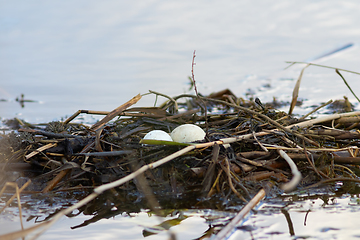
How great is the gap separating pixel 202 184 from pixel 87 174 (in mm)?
756

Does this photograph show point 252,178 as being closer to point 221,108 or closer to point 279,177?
point 279,177

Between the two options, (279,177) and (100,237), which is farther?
(279,177)

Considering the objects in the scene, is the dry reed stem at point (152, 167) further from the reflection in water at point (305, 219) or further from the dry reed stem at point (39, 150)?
the dry reed stem at point (39, 150)

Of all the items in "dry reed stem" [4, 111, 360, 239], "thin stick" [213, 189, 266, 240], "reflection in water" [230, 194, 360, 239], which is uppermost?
"dry reed stem" [4, 111, 360, 239]

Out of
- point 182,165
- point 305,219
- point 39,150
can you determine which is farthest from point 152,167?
point 39,150

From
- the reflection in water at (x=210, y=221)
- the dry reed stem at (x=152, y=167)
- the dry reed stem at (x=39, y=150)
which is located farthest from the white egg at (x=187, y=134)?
the dry reed stem at (x=39, y=150)

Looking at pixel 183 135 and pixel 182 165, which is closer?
pixel 182 165

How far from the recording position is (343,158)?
7.21ft

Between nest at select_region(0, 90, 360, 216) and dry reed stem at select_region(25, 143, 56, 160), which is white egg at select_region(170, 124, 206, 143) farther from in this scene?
dry reed stem at select_region(25, 143, 56, 160)

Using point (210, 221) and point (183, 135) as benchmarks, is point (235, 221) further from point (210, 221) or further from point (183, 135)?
point (183, 135)

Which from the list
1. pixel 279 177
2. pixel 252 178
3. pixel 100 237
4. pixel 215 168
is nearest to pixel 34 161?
pixel 100 237

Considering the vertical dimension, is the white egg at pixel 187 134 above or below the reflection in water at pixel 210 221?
above

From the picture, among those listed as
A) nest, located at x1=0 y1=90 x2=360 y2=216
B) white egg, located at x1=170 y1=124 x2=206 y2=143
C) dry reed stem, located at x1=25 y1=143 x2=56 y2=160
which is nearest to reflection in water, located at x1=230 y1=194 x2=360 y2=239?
nest, located at x1=0 y1=90 x2=360 y2=216

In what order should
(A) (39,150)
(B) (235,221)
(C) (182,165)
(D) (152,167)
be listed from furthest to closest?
(A) (39,150) → (C) (182,165) → (D) (152,167) → (B) (235,221)
